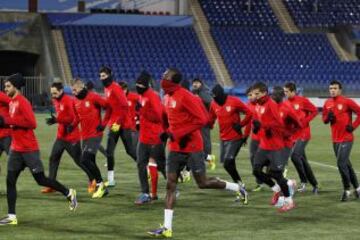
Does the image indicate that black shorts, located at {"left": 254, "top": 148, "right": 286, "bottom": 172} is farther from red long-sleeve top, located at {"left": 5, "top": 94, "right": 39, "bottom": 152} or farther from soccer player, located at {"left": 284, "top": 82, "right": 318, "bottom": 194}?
red long-sleeve top, located at {"left": 5, "top": 94, "right": 39, "bottom": 152}

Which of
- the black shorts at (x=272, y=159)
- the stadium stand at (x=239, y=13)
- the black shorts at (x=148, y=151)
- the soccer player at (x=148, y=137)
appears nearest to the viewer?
the black shorts at (x=272, y=159)

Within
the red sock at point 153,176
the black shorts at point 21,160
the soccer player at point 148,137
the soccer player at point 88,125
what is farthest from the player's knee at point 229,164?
the black shorts at point 21,160

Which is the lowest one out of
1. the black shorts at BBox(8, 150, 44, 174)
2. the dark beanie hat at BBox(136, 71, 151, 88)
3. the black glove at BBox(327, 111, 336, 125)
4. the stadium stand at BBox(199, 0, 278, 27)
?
the black shorts at BBox(8, 150, 44, 174)

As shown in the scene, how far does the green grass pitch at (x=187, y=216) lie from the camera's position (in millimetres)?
12312

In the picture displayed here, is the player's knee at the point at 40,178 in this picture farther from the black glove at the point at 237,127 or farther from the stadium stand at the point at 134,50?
the stadium stand at the point at 134,50

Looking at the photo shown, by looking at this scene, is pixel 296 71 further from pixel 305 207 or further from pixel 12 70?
pixel 305 207

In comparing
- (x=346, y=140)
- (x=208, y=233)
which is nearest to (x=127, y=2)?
(x=346, y=140)

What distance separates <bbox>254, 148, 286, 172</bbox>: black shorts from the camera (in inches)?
581

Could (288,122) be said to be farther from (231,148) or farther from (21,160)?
(21,160)

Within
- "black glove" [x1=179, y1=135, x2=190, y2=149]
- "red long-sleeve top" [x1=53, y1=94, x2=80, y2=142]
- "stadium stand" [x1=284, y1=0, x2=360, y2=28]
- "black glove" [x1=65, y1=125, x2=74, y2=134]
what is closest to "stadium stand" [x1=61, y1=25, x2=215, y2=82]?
"stadium stand" [x1=284, y1=0, x2=360, y2=28]

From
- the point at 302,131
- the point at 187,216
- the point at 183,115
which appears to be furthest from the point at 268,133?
the point at 183,115

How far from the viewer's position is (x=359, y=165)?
909 inches

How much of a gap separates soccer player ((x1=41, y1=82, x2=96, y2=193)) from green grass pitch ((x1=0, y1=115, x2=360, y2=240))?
0.55 metres

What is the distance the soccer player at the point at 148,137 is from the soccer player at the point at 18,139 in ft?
8.74
